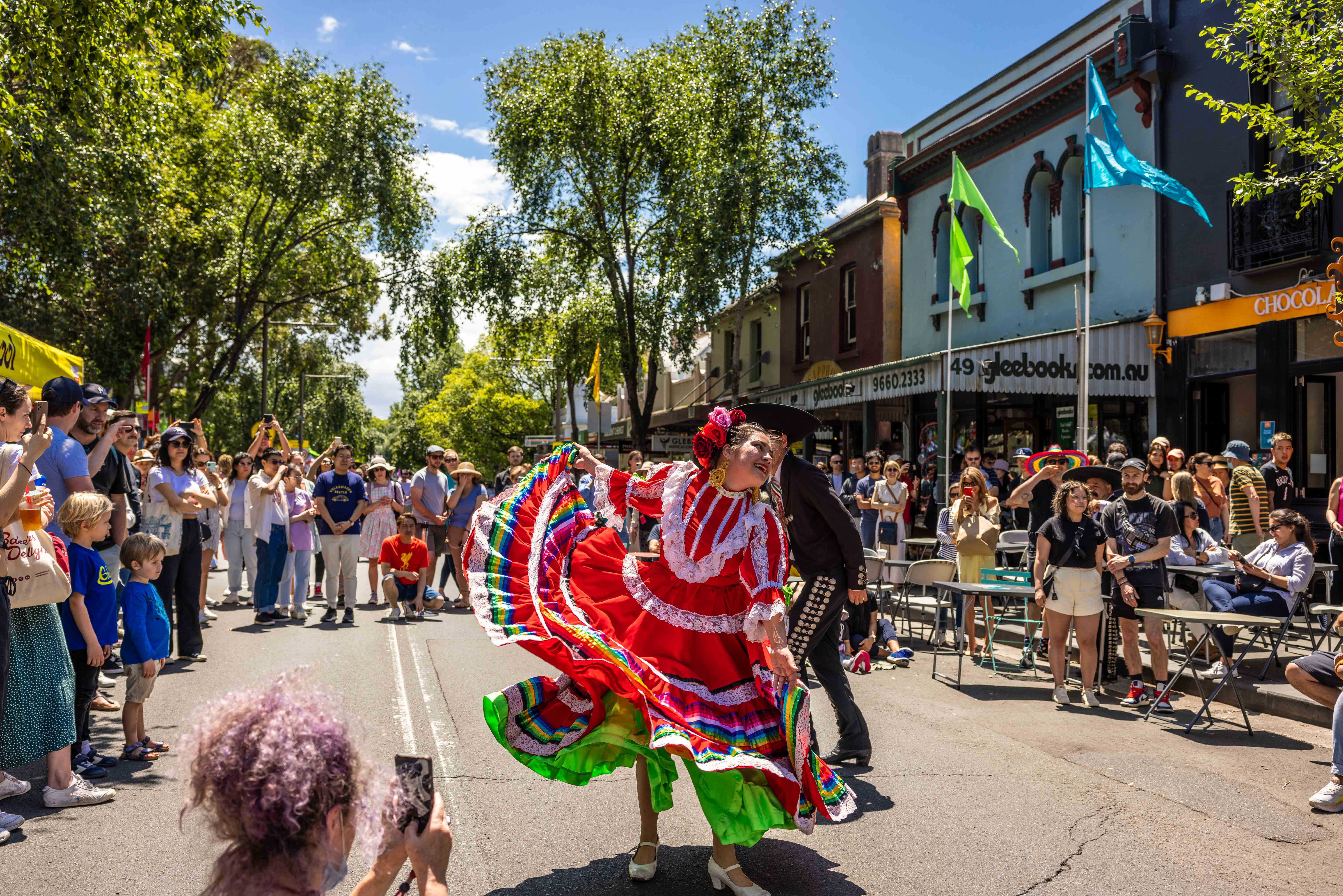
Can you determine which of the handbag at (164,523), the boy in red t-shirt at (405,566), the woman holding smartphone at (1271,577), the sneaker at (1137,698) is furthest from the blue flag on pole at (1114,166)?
the handbag at (164,523)

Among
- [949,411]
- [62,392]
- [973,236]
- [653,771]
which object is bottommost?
[653,771]

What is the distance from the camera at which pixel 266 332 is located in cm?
2753

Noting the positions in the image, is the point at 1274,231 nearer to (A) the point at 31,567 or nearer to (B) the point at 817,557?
(B) the point at 817,557

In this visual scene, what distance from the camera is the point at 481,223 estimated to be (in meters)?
24.8

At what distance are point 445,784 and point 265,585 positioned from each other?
6.70 meters

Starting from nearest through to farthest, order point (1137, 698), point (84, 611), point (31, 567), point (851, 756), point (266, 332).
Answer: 1. point (31, 567)
2. point (84, 611)
3. point (851, 756)
4. point (1137, 698)
5. point (266, 332)

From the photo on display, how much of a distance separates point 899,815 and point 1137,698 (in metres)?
3.81

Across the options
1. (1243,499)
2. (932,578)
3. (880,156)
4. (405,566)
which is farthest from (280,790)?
(880,156)

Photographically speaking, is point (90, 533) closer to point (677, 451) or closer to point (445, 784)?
point (445, 784)

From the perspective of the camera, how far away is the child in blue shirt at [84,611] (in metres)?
5.23

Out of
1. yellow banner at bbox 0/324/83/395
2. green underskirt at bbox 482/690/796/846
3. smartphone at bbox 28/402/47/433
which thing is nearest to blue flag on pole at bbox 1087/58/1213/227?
green underskirt at bbox 482/690/796/846

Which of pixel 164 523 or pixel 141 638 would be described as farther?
pixel 164 523

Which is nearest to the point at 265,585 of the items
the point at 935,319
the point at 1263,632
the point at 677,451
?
the point at 1263,632

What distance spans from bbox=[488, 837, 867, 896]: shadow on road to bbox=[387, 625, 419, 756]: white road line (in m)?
0.92
